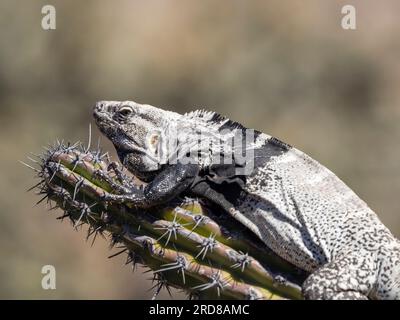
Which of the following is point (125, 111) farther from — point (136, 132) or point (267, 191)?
point (267, 191)

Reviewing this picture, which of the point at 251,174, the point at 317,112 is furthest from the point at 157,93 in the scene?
the point at 251,174

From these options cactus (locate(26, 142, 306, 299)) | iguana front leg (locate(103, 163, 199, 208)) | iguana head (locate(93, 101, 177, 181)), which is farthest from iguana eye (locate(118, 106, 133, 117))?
iguana front leg (locate(103, 163, 199, 208))

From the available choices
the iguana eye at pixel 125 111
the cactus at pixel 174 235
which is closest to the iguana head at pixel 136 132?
the iguana eye at pixel 125 111

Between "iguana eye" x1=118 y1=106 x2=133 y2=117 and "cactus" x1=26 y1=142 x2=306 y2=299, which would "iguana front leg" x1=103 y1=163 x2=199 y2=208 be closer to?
"cactus" x1=26 y1=142 x2=306 y2=299

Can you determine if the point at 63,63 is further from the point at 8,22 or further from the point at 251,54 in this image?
the point at 251,54

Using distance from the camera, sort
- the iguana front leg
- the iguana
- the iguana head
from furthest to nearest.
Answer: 1. the iguana head
2. the iguana front leg
3. the iguana
